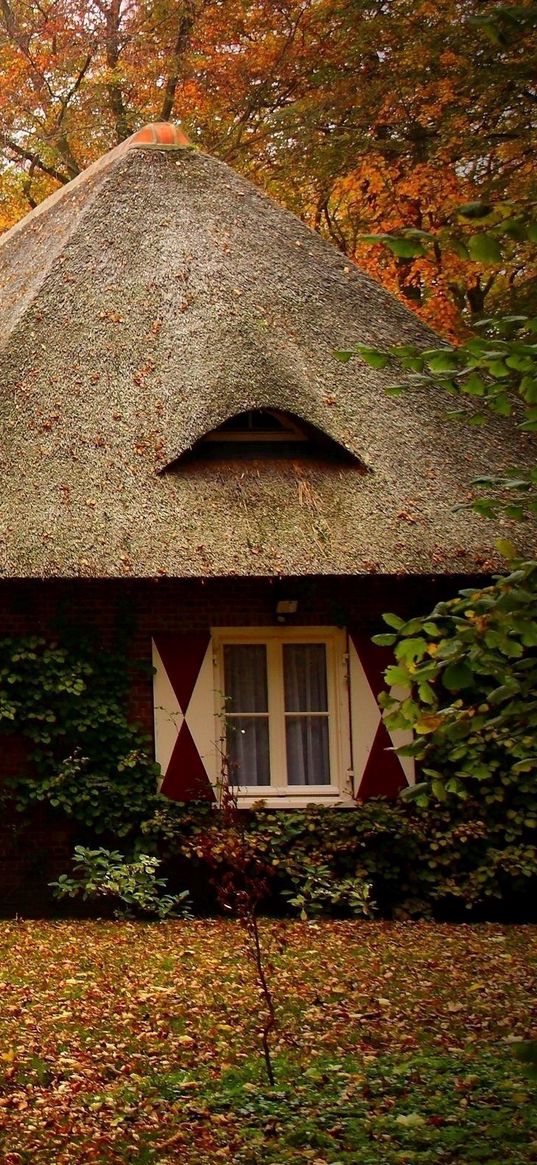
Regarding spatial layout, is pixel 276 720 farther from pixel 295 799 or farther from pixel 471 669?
pixel 471 669

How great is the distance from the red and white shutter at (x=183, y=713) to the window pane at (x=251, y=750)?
0.82ft

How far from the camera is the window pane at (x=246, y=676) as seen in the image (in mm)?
11766

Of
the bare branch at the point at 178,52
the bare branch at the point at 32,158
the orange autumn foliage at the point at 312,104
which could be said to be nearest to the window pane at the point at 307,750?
the orange autumn foliage at the point at 312,104

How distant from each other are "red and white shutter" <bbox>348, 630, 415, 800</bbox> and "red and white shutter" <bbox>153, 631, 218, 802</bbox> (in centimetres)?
113

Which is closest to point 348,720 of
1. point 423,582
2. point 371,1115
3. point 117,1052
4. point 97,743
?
point 423,582

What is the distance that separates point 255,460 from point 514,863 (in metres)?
3.75

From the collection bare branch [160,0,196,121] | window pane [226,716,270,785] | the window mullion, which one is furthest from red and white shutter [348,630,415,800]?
bare branch [160,0,196,121]

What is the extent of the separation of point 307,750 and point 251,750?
450 mm

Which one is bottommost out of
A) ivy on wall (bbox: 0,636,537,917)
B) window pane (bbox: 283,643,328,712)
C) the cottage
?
ivy on wall (bbox: 0,636,537,917)

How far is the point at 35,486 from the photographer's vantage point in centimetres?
1119

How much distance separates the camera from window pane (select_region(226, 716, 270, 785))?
11.7 meters

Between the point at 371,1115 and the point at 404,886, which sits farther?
the point at 404,886

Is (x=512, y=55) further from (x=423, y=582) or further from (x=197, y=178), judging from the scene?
(x=423, y=582)

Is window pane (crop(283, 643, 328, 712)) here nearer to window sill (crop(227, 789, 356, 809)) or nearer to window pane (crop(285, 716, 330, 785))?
window pane (crop(285, 716, 330, 785))
